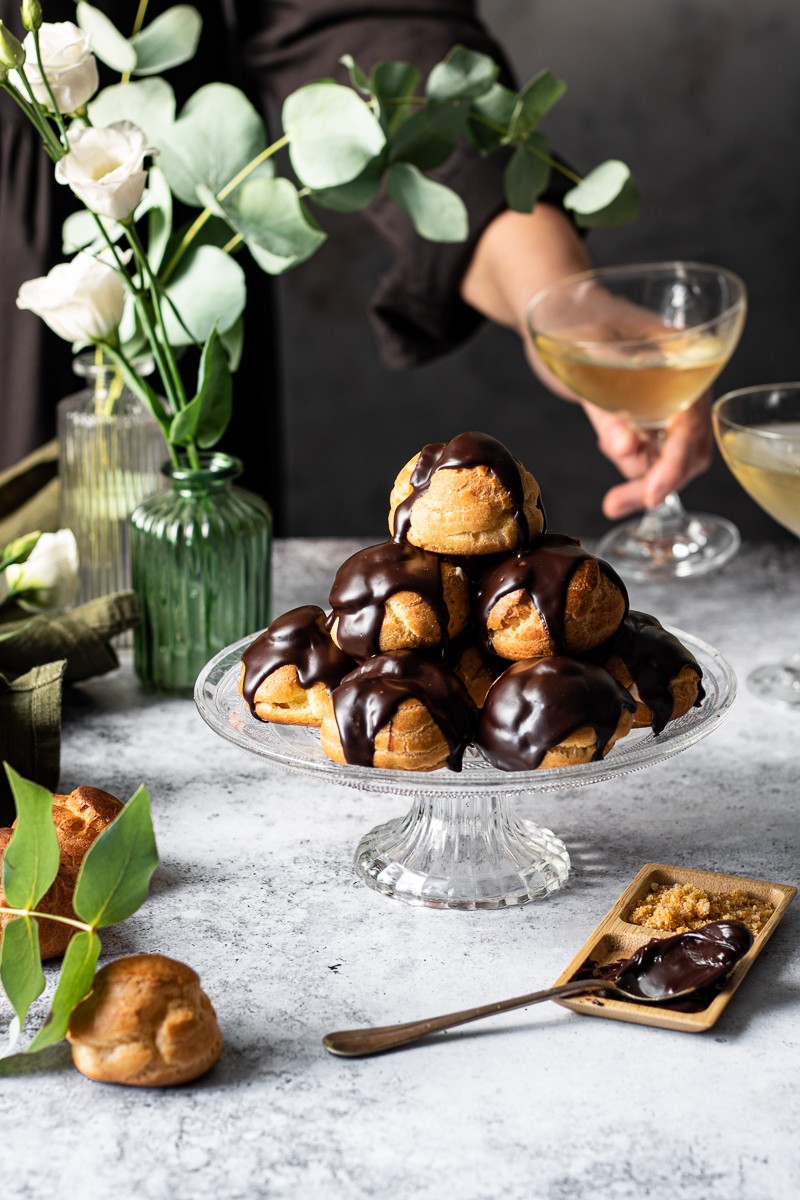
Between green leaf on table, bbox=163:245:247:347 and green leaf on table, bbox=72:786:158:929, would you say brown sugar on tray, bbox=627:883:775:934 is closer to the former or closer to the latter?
green leaf on table, bbox=72:786:158:929

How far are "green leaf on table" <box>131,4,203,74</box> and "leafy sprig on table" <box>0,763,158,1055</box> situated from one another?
2.78 ft

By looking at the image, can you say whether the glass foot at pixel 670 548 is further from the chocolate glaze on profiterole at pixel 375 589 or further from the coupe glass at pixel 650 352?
the chocolate glaze on profiterole at pixel 375 589

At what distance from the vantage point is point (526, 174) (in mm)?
1431

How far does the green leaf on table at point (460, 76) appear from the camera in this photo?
133 cm

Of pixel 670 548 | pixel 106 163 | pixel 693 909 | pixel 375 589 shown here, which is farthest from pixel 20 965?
pixel 670 548

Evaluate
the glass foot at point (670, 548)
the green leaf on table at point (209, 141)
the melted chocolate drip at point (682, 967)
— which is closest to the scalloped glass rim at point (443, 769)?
the melted chocolate drip at point (682, 967)

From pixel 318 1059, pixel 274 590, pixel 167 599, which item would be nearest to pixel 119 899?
pixel 318 1059

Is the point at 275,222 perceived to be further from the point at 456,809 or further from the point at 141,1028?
the point at 141,1028

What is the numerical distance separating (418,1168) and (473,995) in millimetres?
152

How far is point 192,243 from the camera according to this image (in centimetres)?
131

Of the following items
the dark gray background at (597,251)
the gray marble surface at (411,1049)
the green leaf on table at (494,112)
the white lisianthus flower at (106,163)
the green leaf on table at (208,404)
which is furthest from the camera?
the dark gray background at (597,251)

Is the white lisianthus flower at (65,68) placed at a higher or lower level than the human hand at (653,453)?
higher

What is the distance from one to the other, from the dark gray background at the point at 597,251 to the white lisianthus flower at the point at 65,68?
2287 millimetres

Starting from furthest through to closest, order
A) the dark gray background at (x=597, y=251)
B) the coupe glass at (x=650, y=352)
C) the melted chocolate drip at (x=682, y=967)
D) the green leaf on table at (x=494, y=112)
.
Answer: the dark gray background at (x=597, y=251), the coupe glass at (x=650, y=352), the green leaf on table at (x=494, y=112), the melted chocolate drip at (x=682, y=967)
